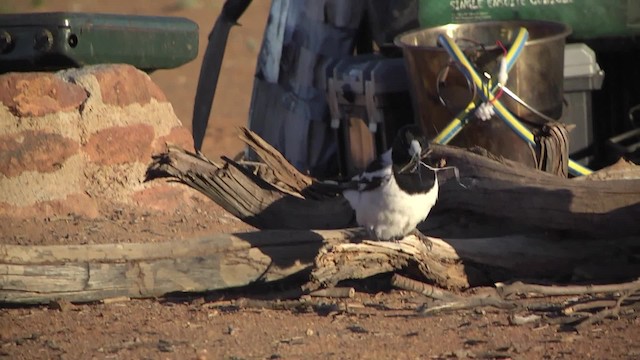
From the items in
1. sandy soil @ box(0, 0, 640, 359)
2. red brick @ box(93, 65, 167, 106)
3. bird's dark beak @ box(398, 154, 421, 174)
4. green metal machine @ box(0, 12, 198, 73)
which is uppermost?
green metal machine @ box(0, 12, 198, 73)

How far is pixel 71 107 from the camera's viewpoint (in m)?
5.29

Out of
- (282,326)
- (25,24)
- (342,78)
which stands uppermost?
(25,24)

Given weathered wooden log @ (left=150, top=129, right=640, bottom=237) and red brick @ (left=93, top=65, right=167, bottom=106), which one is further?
red brick @ (left=93, top=65, right=167, bottom=106)

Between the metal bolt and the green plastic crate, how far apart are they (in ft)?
6.34

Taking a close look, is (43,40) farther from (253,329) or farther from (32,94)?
(253,329)

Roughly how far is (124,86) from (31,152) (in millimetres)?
512

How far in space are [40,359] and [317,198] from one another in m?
1.56

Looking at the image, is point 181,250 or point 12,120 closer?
point 181,250

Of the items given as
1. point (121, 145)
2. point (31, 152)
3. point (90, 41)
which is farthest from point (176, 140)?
point (31, 152)

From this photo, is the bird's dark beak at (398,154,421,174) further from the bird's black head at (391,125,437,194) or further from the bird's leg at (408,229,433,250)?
the bird's leg at (408,229,433,250)

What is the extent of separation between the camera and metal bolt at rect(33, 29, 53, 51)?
18.0 feet

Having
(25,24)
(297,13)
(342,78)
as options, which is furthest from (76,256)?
(297,13)

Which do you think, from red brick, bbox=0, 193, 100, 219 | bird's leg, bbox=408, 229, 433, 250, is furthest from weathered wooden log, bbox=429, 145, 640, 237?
red brick, bbox=0, 193, 100, 219

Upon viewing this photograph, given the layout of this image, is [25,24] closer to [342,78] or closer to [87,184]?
[87,184]
